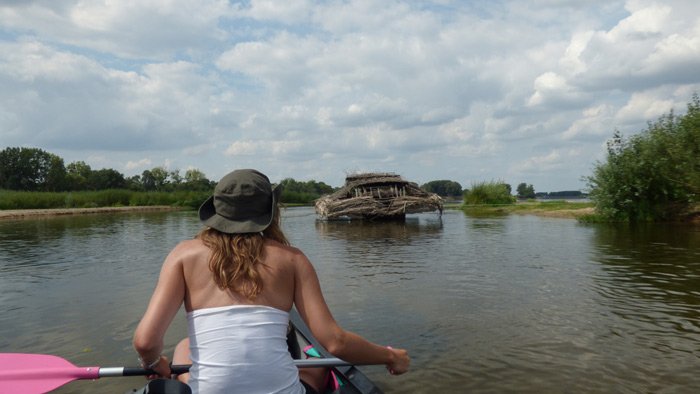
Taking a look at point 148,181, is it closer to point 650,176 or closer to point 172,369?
point 650,176

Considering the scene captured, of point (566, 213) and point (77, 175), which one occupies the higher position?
point (77, 175)

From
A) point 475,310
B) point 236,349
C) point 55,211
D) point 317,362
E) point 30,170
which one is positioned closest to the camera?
point 236,349

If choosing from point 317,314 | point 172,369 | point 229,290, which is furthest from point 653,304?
point 229,290

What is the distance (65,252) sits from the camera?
17.6m

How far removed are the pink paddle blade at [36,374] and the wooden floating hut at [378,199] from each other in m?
28.6

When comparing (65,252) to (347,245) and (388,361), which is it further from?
(388,361)

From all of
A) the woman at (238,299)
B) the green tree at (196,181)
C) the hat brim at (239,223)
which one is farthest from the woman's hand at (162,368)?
the green tree at (196,181)

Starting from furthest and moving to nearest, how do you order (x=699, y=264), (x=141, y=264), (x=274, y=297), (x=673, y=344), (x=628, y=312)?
(x=141, y=264), (x=699, y=264), (x=628, y=312), (x=673, y=344), (x=274, y=297)

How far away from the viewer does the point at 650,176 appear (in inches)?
938

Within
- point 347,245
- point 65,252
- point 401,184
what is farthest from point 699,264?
point 401,184

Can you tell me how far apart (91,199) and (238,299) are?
2855 inches

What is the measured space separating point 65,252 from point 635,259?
1816cm

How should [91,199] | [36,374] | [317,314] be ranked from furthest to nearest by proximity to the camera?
[91,199] < [36,374] < [317,314]

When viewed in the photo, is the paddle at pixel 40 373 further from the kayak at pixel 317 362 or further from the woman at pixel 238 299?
the woman at pixel 238 299
